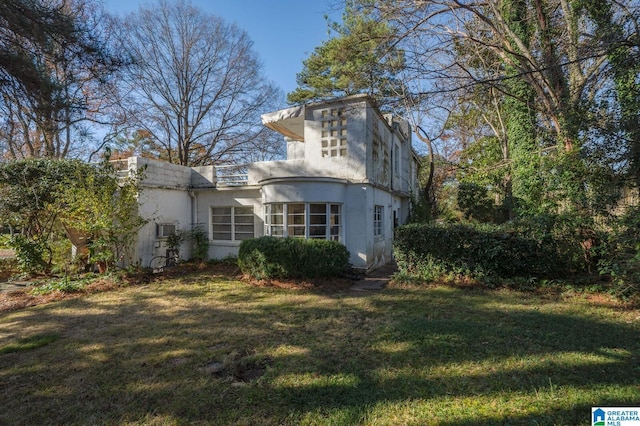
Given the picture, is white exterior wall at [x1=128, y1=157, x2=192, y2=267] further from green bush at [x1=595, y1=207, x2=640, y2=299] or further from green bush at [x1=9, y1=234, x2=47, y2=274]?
green bush at [x1=595, y1=207, x2=640, y2=299]

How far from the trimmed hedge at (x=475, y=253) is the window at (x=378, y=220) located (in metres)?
2.01

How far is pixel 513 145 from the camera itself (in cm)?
1274

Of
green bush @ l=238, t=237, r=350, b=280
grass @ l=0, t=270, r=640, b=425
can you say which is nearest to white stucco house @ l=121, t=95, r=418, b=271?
green bush @ l=238, t=237, r=350, b=280

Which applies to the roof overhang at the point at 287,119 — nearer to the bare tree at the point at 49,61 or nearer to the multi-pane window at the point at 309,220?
the multi-pane window at the point at 309,220

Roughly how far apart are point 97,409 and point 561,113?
1183 centimetres

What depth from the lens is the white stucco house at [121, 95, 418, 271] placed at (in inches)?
396

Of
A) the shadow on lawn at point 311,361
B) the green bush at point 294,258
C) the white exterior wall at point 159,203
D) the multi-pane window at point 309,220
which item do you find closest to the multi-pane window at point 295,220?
the multi-pane window at point 309,220

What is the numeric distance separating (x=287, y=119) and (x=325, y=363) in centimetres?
975

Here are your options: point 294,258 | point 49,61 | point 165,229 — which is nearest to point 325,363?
point 294,258

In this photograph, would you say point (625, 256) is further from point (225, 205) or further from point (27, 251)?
point (27, 251)

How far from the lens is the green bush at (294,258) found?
858cm

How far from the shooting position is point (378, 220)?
11812 millimetres

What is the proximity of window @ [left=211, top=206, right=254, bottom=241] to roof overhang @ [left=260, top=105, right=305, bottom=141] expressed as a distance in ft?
11.8

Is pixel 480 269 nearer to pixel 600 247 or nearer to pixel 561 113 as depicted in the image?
pixel 600 247
